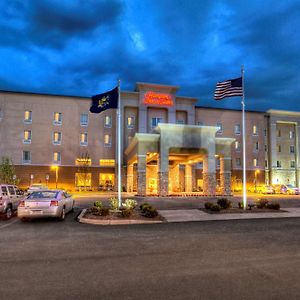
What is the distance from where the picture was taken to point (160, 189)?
3753 cm

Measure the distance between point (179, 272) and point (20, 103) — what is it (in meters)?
52.1

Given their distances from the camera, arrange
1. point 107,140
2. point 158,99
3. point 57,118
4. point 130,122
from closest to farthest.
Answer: point 57,118 < point 158,99 < point 107,140 < point 130,122

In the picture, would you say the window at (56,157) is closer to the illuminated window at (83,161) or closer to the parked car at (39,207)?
the illuminated window at (83,161)

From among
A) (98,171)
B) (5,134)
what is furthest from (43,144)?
(98,171)

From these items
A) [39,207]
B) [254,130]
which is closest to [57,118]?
[254,130]

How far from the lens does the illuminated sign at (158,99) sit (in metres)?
54.5

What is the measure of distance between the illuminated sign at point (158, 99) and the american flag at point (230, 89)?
33476mm

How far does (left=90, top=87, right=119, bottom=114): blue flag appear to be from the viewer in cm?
2000

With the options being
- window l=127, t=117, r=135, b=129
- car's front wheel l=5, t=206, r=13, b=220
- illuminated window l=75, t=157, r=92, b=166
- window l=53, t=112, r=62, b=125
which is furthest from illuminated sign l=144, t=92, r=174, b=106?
car's front wheel l=5, t=206, r=13, b=220

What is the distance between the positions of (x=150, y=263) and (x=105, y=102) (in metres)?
14.1

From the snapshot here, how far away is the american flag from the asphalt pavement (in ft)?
34.9

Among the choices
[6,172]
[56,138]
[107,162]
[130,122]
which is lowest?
[6,172]

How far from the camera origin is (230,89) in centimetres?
2111

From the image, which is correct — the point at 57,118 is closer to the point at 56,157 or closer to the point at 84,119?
the point at 84,119
